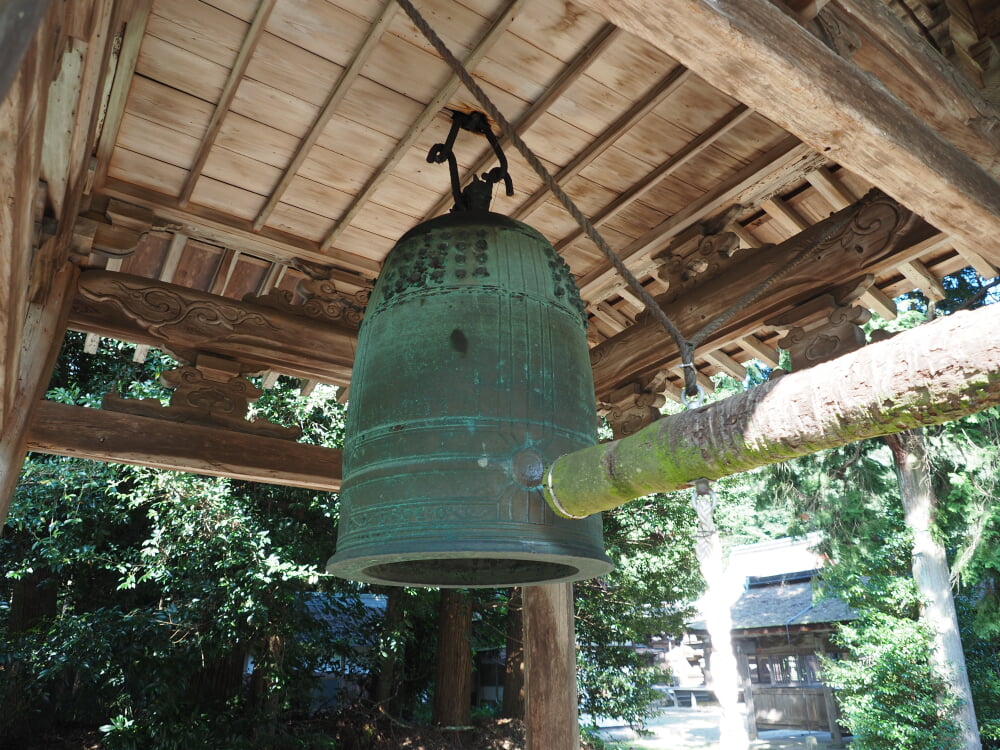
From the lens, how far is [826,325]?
3.04 metres

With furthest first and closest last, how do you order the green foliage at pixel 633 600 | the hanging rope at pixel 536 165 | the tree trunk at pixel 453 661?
the green foliage at pixel 633 600 → the tree trunk at pixel 453 661 → the hanging rope at pixel 536 165

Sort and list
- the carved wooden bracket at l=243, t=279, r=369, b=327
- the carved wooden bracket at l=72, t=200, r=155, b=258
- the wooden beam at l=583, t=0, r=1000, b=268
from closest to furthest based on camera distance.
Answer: the wooden beam at l=583, t=0, r=1000, b=268
the carved wooden bracket at l=72, t=200, r=155, b=258
the carved wooden bracket at l=243, t=279, r=369, b=327

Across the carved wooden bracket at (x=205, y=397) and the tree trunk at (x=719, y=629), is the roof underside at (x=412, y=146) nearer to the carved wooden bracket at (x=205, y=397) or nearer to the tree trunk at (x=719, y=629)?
the carved wooden bracket at (x=205, y=397)

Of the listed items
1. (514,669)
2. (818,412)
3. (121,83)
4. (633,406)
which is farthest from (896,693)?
(121,83)

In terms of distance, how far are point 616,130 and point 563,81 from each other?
0.34 metres

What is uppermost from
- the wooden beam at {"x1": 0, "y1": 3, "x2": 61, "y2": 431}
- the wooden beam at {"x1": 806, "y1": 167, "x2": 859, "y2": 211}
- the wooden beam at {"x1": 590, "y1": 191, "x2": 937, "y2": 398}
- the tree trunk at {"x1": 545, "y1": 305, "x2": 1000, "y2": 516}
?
the wooden beam at {"x1": 806, "y1": 167, "x2": 859, "y2": 211}

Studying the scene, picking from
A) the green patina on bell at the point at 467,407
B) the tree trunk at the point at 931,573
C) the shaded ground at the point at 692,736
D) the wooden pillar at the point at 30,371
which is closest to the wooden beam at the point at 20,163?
the wooden pillar at the point at 30,371

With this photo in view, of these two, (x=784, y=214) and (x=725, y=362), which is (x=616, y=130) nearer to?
(x=784, y=214)

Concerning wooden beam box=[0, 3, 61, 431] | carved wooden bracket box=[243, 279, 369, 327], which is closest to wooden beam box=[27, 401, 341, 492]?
carved wooden bracket box=[243, 279, 369, 327]

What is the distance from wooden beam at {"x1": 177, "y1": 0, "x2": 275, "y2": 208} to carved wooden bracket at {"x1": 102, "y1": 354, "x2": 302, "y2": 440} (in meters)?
0.86

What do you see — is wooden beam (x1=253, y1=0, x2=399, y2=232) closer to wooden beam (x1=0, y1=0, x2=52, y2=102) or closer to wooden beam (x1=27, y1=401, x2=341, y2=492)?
wooden beam (x1=27, y1=401, x2=341, y2=492)

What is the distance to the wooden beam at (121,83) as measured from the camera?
7.97 ft

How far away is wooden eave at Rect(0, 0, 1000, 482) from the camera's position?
6.02 ft

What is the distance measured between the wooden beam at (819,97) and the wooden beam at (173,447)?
2978 millimetres
